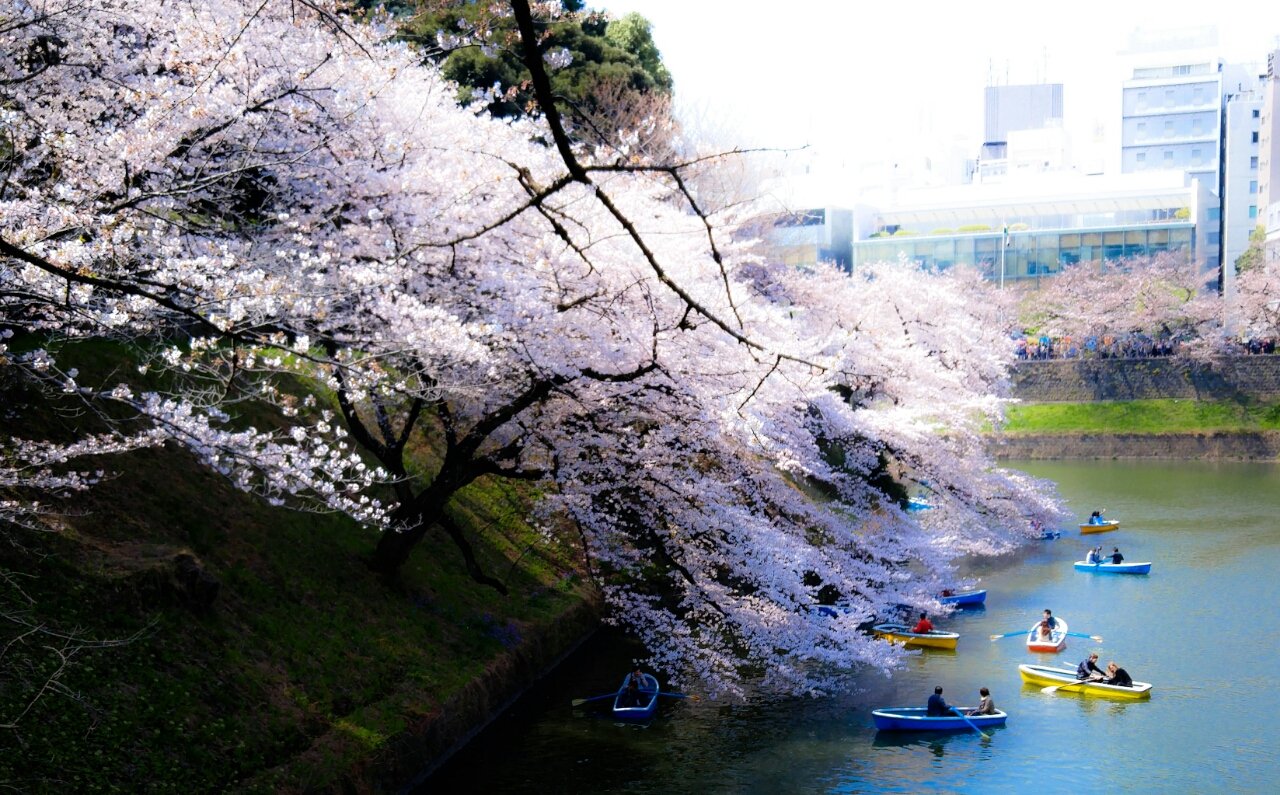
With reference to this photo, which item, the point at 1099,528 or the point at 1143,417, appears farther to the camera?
the point at 1143,417

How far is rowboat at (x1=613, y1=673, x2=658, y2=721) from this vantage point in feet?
44.0

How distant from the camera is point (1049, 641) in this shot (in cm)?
1711

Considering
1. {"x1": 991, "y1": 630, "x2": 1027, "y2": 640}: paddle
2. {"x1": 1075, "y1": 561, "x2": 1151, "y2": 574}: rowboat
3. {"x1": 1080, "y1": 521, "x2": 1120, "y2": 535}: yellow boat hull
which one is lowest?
{"x1": 991, "y1": 630, "x2": 1027, "y2": 640}: paddle

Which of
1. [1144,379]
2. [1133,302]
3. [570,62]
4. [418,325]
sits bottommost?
[418,325]

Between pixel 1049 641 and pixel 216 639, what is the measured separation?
12.2 m

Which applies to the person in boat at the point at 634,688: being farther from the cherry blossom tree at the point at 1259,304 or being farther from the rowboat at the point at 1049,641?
the cherry blossom tree at the point at 1259,304

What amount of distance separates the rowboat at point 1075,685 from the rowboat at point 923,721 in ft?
6.34

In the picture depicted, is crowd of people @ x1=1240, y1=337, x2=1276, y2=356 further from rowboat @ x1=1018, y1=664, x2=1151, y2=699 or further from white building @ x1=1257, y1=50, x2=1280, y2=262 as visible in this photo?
rowboat @ x1=1018, y1=664, x2=1151, y2=699

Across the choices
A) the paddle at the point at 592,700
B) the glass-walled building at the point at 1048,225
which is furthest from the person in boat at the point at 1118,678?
the glass-walled building at the point at 1048,225

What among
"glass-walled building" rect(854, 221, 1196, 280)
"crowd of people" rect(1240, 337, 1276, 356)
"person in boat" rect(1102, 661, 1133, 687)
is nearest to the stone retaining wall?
"crowd of people" rect(1240, 337, 1276, 356)

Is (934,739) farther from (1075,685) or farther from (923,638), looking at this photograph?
(923,638)

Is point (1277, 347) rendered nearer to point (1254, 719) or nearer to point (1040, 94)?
point (1254, 719)

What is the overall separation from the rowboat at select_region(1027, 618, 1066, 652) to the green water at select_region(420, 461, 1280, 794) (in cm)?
18

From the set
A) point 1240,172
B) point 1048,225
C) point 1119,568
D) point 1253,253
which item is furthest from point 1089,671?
point 1240,172
